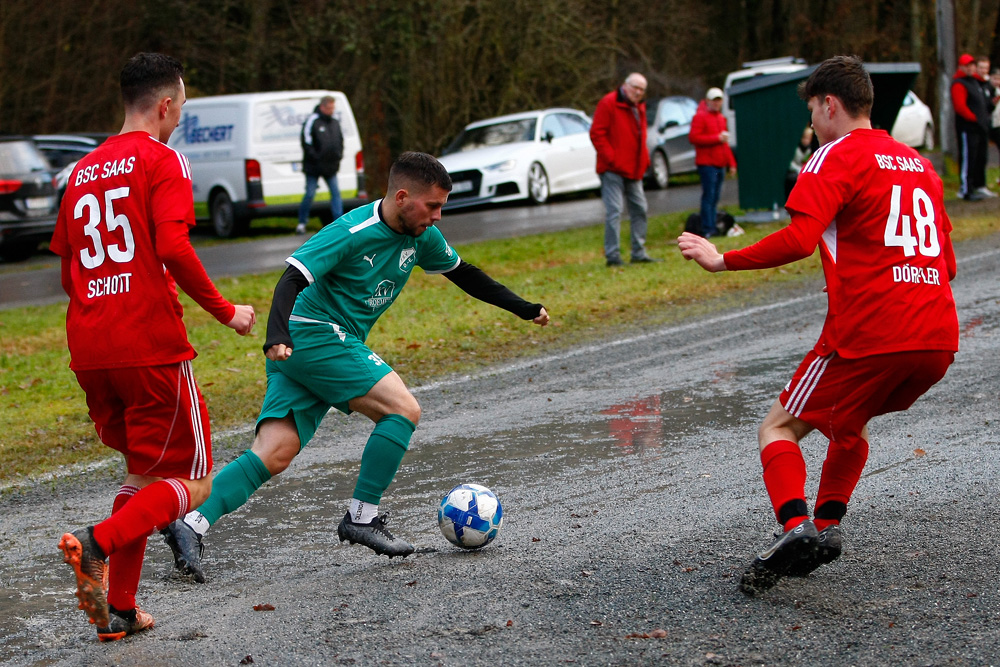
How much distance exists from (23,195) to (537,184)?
29.1 ft

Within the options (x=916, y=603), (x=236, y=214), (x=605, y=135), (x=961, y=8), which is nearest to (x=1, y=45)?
(x=236, y=214)

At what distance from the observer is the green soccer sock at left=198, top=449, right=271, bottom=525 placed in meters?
4.78

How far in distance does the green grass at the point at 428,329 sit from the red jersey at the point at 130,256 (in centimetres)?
286

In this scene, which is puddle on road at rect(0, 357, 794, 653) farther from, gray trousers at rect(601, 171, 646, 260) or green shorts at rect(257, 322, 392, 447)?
gray trousers at rect(601, 171, 646, 260)

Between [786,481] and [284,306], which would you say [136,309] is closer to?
[284,306]

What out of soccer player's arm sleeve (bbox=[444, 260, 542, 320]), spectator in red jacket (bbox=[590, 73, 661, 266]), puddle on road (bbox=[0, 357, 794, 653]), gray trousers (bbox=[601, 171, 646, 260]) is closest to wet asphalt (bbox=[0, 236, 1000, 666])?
puddle on road (bbox=[0, 357, 794, 653])

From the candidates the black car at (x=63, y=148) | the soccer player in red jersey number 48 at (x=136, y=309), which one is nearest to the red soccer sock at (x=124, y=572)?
the soccer player in red jersey number 48 at (x=136, y=309)

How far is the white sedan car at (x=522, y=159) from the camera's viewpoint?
21.9 metres

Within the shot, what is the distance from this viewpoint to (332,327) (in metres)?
4.91

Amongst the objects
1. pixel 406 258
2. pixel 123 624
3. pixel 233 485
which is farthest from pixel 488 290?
pixel 123 624

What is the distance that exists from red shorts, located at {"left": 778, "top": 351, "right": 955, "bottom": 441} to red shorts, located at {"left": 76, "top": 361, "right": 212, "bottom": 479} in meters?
2.06

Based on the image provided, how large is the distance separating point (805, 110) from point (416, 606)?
13.8 m

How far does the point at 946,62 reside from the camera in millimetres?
20844

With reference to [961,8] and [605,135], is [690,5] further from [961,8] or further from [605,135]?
[605,135]
